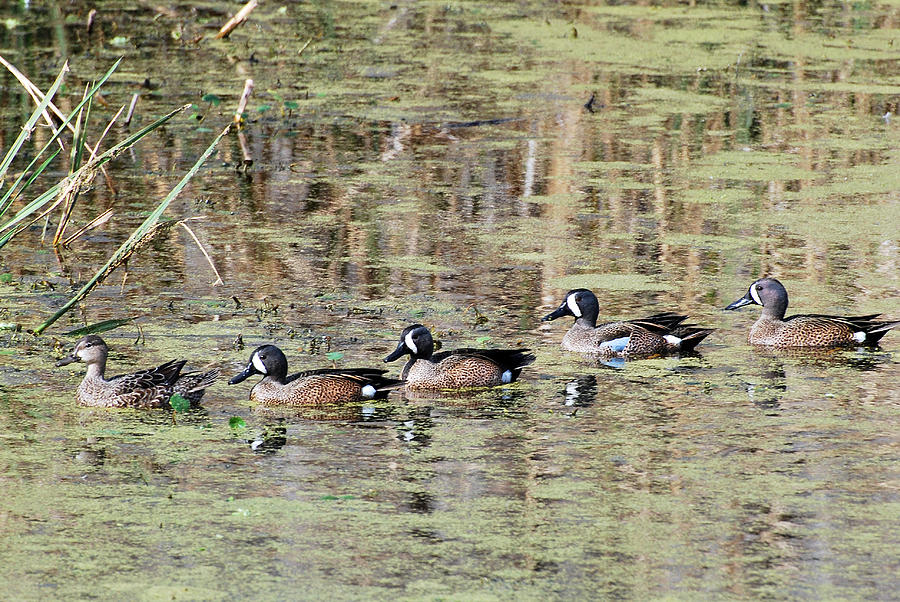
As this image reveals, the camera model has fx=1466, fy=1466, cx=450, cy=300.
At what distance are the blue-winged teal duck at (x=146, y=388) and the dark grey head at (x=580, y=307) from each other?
7.19 ft

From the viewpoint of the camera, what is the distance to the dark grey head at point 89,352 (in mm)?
7465

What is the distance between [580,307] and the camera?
847 centimetres

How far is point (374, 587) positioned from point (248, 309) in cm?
375

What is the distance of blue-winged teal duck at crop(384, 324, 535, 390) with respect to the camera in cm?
750

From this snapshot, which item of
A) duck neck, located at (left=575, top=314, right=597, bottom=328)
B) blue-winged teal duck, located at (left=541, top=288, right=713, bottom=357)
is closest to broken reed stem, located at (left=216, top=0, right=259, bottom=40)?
duck neck, located at (left=575, top=314, right=597, bottom=328)

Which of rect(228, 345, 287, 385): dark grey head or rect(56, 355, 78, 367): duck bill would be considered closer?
rect(228, 345, 287, 385): dark grey head

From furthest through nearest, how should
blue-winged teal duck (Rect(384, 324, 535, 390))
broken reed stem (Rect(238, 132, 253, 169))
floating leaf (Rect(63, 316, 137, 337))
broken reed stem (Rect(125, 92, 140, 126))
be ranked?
broken reed stem (Rect(125, 92, 140, 126)) → broken reed stem (Rect(238, 132, 253, 169)) → floating leaf (Rect(63, 316, 137, 337)) → blue-winged teal duck (Rect(384, 324, 535, 390))

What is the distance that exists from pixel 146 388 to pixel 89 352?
16.7 inches

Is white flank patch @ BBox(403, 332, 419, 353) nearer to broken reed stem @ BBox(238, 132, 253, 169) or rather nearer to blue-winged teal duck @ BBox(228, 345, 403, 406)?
blue-winged teal duck @ BBox(228, 345, 403, 406)

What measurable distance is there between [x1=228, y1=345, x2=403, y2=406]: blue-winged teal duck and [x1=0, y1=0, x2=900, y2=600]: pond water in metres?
0.11

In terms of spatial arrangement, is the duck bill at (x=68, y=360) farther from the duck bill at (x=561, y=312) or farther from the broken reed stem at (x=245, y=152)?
the broken reed stem at (x=245, y=152)

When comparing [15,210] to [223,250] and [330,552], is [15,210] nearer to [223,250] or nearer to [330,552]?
[223,250]

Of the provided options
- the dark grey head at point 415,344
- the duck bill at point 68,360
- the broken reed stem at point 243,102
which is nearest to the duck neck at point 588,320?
the dark grey head at point 415,344

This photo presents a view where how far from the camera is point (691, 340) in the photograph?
26.7ft
